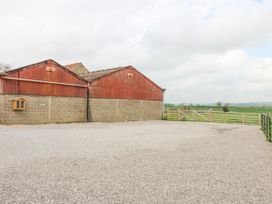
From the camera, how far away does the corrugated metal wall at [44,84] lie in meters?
18.2

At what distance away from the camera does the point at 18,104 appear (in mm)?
18203

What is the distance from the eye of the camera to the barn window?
17969mm

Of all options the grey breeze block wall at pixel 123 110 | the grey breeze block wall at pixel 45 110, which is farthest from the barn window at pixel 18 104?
the grey breeze block wall at pixel 123 110

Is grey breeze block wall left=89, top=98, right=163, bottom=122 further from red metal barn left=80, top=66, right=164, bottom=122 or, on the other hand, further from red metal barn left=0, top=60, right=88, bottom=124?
red metal barn left=0, top=60, right=88, bottom=124

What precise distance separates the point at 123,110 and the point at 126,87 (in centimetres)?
239

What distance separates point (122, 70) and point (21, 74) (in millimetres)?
10234

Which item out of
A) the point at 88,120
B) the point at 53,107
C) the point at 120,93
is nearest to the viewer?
the point at 53,107

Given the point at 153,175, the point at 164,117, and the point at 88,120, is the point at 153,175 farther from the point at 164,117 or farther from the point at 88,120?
the point at 164,117

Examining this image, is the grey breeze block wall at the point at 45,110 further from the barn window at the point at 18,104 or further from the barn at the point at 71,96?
the barn window at the point at 18,104

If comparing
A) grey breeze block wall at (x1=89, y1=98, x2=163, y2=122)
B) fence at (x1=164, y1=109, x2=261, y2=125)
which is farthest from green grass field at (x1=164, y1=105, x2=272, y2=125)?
grey breeze block wall at (x1=89, y1=98, x2=163, y2=122)

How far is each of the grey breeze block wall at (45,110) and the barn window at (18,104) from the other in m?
0.22

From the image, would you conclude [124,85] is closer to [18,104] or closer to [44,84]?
[44,84]

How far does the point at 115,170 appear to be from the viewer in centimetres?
592

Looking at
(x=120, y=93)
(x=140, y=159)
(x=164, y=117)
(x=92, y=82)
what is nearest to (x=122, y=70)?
(x=120, y=93)
